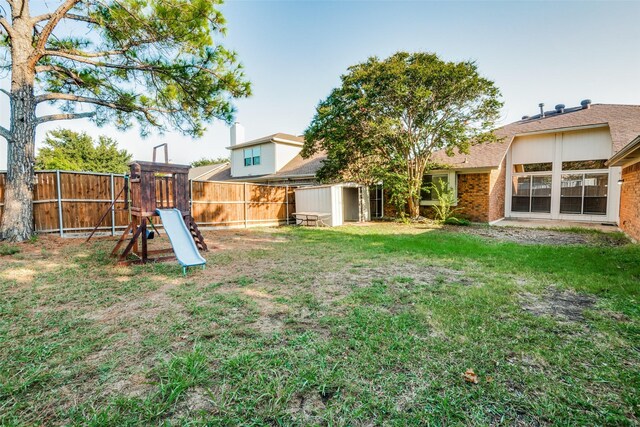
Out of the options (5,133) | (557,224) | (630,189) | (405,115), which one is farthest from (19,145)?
(557,224)

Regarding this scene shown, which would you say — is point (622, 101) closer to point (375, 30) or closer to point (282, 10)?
point (375, 30)

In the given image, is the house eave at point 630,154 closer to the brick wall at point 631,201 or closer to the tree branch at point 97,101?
the brick wall at point 631,201

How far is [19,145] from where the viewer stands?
719cm

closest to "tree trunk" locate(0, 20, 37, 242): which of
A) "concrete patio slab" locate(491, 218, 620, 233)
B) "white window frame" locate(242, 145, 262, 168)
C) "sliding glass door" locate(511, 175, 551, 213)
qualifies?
"white window frame" locate(242, 145, 262, 168)

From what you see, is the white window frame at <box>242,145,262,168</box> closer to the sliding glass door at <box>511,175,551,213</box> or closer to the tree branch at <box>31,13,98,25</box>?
the tree branch at <box>31,13,98,25</box>

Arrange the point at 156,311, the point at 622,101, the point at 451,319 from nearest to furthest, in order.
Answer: the point at 451,319 < the point at 156,311 < the point at 622,101

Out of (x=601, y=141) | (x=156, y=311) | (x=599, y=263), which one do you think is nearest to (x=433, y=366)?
(x=156, y=311)

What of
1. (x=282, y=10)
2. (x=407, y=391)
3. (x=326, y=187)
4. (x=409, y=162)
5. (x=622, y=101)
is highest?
(x=282, y=10)

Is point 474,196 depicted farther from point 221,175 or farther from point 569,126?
point 221,175

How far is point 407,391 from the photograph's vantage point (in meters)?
1.99

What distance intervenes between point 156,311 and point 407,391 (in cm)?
291

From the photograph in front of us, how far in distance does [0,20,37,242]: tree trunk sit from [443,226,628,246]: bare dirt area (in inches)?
525

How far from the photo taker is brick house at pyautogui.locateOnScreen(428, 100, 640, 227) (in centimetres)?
1218

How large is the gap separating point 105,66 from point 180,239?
5.89 metres
